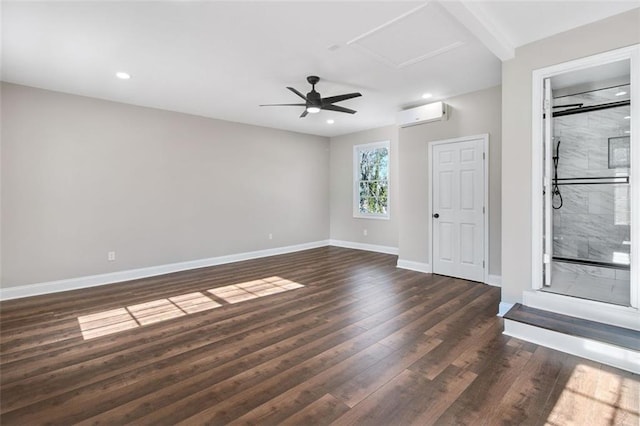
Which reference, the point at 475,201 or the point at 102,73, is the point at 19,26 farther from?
the point at 475,201

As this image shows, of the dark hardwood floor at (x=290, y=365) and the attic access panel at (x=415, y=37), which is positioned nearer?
the dark hardwood floor at (x=290, y=365)

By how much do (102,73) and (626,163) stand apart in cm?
647

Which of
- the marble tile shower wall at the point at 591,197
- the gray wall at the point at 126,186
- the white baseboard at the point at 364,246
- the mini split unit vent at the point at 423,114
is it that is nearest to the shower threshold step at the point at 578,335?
the marble tile shower wall at the point at 591,197

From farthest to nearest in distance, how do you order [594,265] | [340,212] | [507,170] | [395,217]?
[340,212]
[395,217]
[594,265]
[507,170]

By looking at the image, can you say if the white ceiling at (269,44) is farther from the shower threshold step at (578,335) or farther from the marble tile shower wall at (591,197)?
the shower threshold step at (578,335)

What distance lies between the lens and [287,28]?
8.97 ft

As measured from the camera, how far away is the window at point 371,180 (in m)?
6.92

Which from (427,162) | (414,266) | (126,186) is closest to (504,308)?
(414,266)

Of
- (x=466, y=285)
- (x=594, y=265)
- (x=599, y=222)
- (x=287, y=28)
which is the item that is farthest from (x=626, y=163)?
(x=287, y=28)

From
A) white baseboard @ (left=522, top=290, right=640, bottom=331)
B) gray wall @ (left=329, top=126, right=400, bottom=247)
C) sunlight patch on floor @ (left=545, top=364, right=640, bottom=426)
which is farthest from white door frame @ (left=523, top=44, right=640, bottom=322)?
gray wall @ (left=329, top=126, right=400, bottom=247)

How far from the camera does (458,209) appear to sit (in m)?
4.78

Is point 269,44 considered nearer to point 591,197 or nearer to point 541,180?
point 541,180

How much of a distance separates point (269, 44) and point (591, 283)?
4.44 metres

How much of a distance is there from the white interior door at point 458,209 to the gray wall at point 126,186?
3.41 meters
